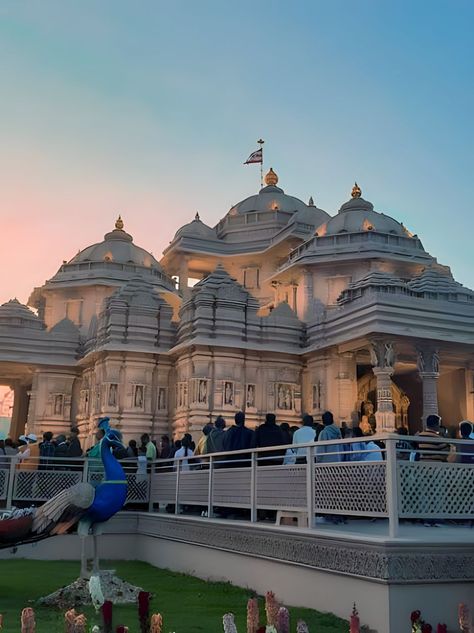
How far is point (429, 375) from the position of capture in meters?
20.7

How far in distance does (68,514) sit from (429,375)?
47.7ft

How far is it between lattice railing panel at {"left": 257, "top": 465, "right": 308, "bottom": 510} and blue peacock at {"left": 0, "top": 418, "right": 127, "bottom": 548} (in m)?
1.88

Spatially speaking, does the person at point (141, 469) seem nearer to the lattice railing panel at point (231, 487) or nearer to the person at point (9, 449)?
the person at point (9, 449)

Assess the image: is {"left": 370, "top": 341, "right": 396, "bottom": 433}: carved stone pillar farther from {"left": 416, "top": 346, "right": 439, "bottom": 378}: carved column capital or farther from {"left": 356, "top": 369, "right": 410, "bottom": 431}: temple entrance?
{"left": 356, "top": 369, "right": 410, "bottom": 431}: temple entrance

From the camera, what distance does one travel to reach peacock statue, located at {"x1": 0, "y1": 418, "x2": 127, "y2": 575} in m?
8.55

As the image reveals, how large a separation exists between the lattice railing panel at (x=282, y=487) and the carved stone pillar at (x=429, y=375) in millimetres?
12597

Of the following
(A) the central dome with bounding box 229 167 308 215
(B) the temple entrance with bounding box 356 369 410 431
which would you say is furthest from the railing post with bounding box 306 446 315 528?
(A) the central dome with bounding box 229 167 308 215

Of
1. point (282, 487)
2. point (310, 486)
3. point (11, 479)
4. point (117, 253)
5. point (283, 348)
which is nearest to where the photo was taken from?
point (310, 486)

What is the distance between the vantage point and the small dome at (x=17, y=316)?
27094 mm

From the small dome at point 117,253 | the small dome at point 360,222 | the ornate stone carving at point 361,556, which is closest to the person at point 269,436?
the ornate stone carving at point 361,556

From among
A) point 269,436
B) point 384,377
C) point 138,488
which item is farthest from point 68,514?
point 384,377

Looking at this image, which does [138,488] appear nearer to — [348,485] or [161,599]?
[161,599]

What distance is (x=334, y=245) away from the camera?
1088 inches

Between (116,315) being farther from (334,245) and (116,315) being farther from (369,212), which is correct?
(369,212)
